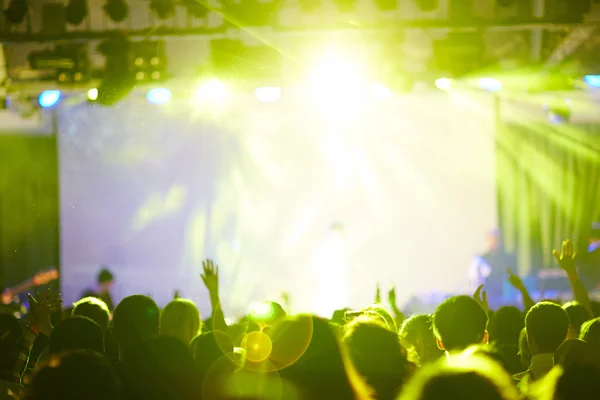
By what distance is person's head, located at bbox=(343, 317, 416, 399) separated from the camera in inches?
62.7

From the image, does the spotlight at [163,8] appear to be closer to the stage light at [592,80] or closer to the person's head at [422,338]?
the stage light at [592,80]

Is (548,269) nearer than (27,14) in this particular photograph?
No

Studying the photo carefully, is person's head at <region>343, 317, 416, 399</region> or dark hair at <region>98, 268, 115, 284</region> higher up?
person's head at <region>343, 317, 416, 399</region>

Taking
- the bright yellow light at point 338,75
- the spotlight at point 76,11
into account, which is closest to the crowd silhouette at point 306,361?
the spotlight at point 76,11

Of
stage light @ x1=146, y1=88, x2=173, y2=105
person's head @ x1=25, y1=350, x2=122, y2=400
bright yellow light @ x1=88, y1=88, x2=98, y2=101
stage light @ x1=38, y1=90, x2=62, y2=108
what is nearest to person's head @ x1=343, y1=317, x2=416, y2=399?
person's head @ x1=25, y1=350, x2=122, y2=400

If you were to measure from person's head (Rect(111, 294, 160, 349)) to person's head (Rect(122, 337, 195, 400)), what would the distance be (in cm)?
90

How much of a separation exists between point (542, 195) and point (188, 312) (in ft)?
29.6

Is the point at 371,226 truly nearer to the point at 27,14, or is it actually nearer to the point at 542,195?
the point at 542,195

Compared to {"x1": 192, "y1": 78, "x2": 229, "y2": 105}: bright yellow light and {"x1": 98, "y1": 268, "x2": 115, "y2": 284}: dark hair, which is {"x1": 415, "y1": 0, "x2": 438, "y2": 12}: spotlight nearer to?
{"x1": 192, "y1": 78, "x2": 229, "y2": 105}: bright yellow light

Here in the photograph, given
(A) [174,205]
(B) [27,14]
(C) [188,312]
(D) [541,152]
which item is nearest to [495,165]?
(D) [541,152]

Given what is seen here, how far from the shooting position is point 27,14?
688cm

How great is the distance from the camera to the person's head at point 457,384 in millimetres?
1047

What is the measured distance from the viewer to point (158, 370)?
163cm

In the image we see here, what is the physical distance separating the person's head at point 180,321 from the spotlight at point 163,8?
5.02 meters
